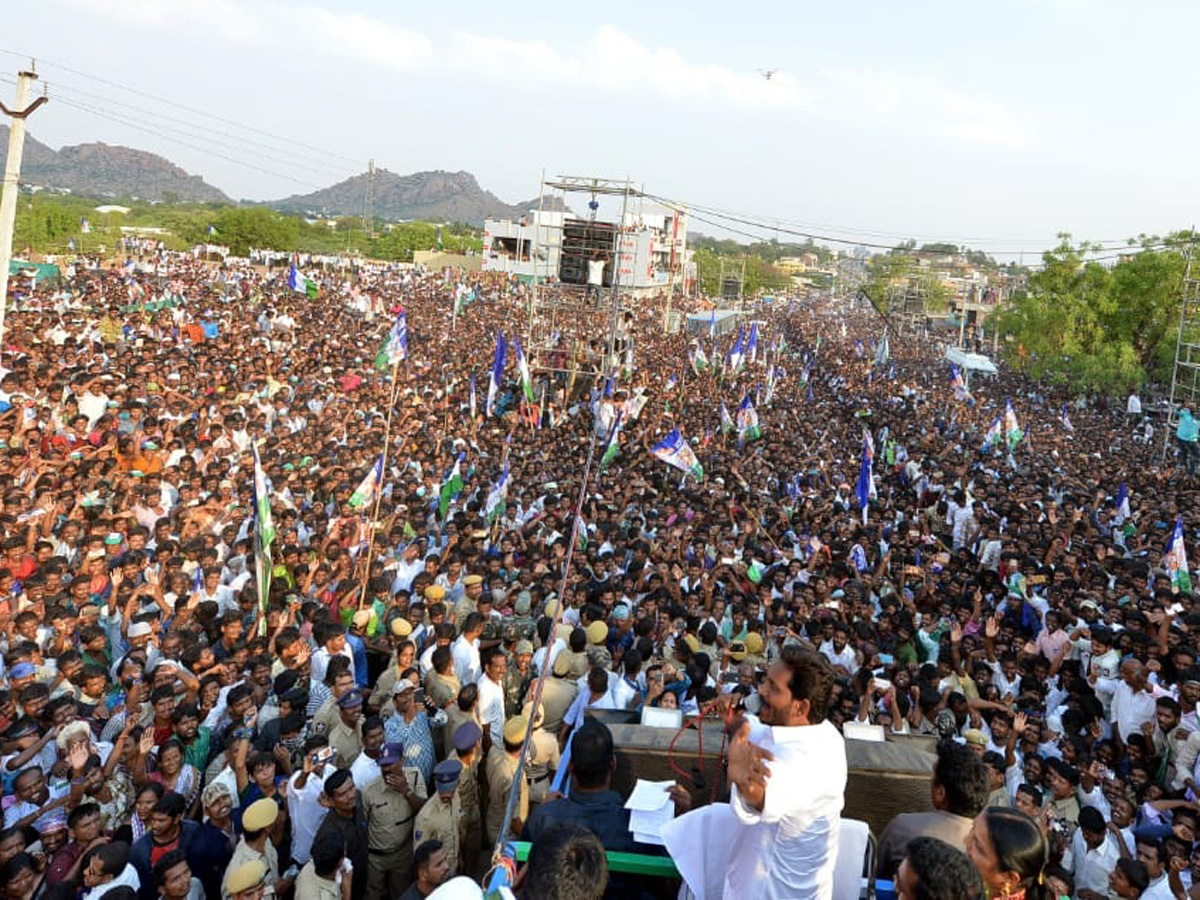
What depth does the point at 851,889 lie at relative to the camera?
2568 mm

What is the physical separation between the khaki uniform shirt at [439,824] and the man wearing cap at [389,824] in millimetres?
164

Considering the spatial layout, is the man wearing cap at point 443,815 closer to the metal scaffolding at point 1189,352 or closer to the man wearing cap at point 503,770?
the man wearing cap at point 503,770

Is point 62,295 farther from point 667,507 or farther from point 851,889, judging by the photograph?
point 851,889

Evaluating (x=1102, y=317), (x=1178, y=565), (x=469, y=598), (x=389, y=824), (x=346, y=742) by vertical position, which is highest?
(x=1102, y=317)

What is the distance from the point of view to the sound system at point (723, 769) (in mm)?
3182

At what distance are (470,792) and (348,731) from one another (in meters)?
0.82

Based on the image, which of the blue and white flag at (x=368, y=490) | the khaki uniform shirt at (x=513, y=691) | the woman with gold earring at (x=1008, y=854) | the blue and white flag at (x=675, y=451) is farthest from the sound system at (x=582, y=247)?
the woman with gold earring at (x=1008, y=854)

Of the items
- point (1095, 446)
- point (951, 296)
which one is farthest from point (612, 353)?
point (951, 296)

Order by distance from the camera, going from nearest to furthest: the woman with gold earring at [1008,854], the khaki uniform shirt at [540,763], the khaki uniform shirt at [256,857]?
1. the woman with gold earring at [1008,854]
2. the khaki uniform shirt at [256,857]
3. the khaki uniform shirt at [540,763]

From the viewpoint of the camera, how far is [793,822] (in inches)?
90.0

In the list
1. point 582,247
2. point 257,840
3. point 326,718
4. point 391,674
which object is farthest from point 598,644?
point 582,247

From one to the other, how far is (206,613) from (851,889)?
530 cm

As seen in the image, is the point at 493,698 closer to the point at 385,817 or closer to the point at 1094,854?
the point at 385,817

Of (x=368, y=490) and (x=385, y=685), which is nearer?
(x=385, y=685)
